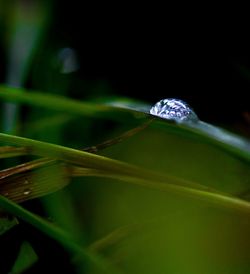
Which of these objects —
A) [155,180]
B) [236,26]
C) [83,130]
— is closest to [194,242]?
[155,180]

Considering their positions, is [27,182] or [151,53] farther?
[151,53]

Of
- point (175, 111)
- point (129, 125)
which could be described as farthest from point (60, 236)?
point (129, 125)

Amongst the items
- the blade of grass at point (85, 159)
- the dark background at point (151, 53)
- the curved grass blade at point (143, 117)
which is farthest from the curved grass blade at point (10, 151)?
the dark background at point (151, 53)

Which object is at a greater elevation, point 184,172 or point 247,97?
point 247,97

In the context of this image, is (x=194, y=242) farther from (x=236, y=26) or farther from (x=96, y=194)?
(x=236, y=26)

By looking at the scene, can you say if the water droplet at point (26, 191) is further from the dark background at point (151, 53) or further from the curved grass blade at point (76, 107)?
the dark background at point (151, 53)

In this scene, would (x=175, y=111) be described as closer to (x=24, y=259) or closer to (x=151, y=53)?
(x=24, y=259)
